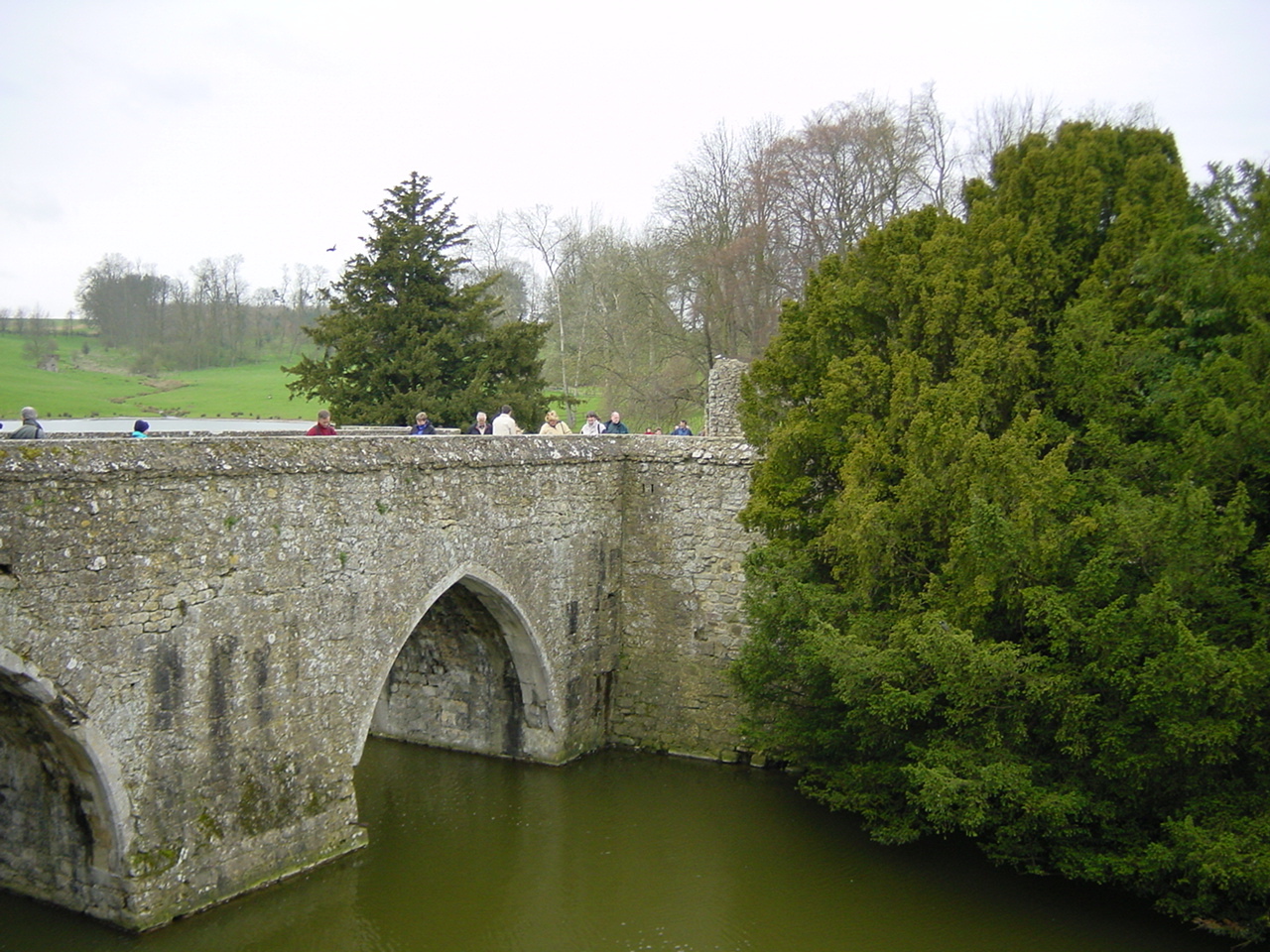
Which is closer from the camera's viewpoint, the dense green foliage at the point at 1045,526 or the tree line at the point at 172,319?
the dense green foliage at the point at 1045,526

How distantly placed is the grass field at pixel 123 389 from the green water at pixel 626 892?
1606 centimetres

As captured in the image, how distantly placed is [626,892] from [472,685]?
3918 mm

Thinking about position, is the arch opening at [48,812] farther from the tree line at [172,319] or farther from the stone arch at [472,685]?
the tree line at [172,319]

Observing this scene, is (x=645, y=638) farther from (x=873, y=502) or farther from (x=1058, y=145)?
(x=1058, y=145)

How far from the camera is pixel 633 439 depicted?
12977 millimetres

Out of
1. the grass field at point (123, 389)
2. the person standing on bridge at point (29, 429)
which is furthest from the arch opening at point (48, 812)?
the grass field at point (123, 389)

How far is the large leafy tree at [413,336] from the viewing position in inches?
752

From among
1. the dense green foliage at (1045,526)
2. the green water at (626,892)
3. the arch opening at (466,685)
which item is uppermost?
the dense green foliage at (1045,526)

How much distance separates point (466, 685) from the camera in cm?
1284

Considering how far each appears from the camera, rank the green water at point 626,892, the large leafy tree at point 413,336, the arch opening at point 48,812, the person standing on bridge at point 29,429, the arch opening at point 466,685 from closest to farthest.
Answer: the arch opening at point 48,812
the person standing on bridge at point 29,429
the green water at point 626,892
the arch opening at point 466,685
the large leafy tree at point 413,336

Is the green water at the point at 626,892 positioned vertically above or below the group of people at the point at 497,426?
below

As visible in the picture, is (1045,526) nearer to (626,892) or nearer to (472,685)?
(626,892)

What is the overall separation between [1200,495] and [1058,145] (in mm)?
4069

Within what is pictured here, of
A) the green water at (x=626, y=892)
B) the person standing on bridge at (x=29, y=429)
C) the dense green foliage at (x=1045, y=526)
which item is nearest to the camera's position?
the dense green foliage at (x=1045, y=526)
